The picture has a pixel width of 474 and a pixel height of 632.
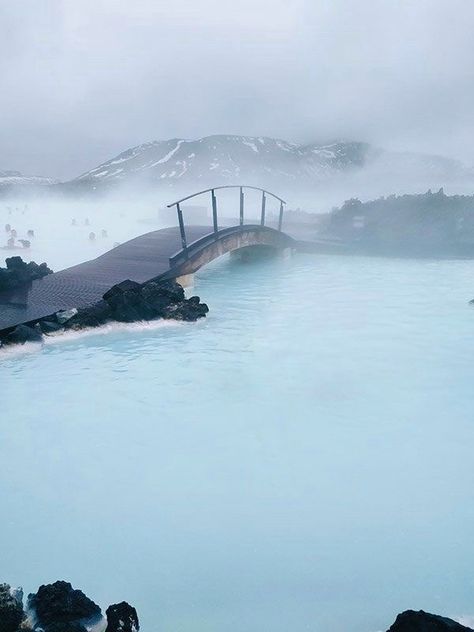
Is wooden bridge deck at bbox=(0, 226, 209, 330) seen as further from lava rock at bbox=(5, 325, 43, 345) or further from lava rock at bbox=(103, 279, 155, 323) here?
Answer: lava rock at bbox=(103, 279, 155, 323)

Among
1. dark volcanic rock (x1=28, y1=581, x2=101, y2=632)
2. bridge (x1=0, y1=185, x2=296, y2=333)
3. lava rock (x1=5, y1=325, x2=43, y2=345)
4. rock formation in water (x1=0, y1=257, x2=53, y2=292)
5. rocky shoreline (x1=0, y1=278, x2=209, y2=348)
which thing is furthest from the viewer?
rock formation in water (x1=0, y1=257, x2=53, y2=292)

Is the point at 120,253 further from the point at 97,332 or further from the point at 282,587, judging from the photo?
the point at 282,587

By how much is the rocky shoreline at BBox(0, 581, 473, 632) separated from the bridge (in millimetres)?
5934

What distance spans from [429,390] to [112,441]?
463cm

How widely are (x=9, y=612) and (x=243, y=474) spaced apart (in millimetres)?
2470

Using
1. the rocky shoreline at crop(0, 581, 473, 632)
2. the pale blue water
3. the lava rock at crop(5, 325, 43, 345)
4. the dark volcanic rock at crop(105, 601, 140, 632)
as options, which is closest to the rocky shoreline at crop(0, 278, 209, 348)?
the lava rock at crop(5, 325, 43, 345)

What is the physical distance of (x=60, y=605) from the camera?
319cm

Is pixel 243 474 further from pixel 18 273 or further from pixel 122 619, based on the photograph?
pixel 18 273

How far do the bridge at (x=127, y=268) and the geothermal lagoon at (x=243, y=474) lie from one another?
1.20 m

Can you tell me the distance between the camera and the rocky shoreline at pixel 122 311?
8.60m

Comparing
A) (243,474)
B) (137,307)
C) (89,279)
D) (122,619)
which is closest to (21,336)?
(137,307)

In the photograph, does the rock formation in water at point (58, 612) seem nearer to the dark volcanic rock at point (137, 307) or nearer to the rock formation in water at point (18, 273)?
the dark volcanic rock at point (137, 307)

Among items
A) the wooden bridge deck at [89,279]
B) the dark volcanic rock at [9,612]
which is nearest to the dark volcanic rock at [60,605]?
the dark volcanic rock at [9,612]

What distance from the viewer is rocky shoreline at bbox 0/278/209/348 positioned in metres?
8.60
